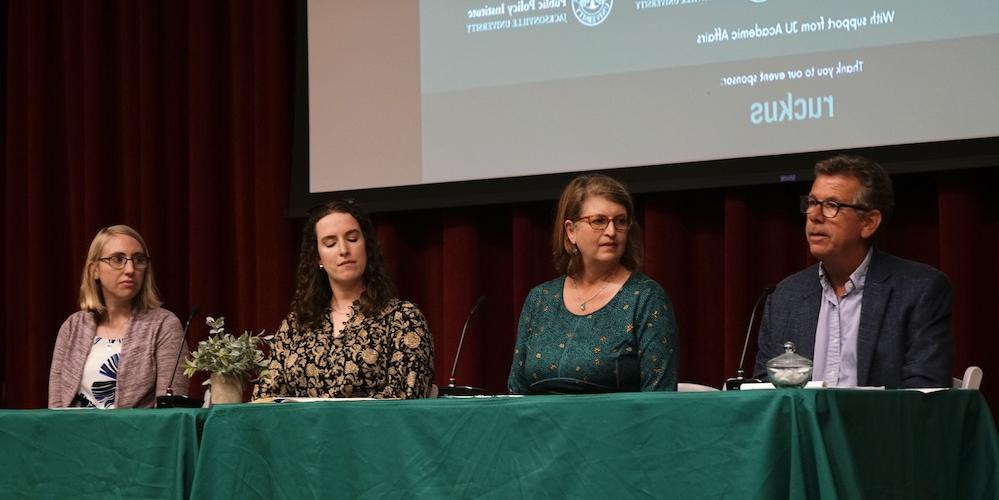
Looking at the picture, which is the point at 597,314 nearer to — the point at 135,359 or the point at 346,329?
the point at 346,329

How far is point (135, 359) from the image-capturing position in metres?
3.43

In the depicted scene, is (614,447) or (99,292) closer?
(614,447)

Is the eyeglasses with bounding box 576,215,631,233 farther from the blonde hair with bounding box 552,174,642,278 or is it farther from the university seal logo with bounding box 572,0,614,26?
the university seal logo with bounding box 572,0,614,26

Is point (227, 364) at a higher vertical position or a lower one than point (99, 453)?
higher

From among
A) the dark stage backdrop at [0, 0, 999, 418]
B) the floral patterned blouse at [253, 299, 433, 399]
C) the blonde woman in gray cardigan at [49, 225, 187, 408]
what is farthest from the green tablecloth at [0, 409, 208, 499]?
the dark stage backdrop at [0, 0, 999, 418]

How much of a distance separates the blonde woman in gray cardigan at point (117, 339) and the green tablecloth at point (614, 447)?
1.55 m

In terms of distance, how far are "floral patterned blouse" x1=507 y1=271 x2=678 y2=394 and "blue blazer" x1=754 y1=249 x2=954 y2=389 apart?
0.30 metres

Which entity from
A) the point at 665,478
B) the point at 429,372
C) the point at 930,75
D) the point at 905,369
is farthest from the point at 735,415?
the point at 930,75

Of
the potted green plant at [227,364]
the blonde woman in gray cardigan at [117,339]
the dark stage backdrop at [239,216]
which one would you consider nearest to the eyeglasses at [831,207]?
the dark stage backdrop at [239,216]

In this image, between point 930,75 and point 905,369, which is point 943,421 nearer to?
point 905,369

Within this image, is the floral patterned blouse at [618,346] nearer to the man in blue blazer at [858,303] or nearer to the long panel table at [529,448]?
the man in blue blazer at [858,303]

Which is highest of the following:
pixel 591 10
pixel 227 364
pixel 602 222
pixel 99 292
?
pixel 591 10

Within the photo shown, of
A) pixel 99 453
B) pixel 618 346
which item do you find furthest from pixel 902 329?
pixel 99 453

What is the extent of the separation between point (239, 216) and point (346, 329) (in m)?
1.91
